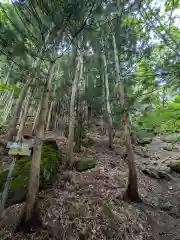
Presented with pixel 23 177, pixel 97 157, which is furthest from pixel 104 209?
pixel 97 157

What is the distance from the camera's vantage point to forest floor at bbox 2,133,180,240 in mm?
2914

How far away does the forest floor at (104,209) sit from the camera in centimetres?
291

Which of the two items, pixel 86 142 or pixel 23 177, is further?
pixel 86 142

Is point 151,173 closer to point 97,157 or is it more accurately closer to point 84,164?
point 97,157

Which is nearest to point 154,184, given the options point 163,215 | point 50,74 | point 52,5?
point 163,215

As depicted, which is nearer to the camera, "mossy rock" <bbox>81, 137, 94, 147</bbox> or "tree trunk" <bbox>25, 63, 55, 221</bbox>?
"tree trunk" <bbox>25, 63, 55, 221</bbox>

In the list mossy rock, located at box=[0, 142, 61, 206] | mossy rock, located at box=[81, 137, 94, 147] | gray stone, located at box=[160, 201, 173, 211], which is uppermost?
mossy rock, located at box=[81, 137, 94, 147]

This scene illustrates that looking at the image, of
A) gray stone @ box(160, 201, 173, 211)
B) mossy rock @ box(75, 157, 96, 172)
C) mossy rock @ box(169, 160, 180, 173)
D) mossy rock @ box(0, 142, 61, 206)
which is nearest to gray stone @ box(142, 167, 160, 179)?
mossy rock @ box(169, 160, 180, 173)

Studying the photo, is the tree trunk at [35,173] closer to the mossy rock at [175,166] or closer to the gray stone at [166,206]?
the gray stone at [166,206]

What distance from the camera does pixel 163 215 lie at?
151 inches

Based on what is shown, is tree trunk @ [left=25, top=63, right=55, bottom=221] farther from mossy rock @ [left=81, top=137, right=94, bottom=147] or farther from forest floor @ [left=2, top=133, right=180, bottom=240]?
mossy rock @ [left=81, top=137, right=94, bottom=147]

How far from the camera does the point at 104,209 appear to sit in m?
3.48

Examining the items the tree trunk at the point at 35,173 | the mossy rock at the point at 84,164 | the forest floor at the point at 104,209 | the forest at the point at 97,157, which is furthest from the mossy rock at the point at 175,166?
the tree trunk at the point at 35,173

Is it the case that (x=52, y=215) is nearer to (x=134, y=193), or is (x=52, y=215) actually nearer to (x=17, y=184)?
(x=17, y=184)
